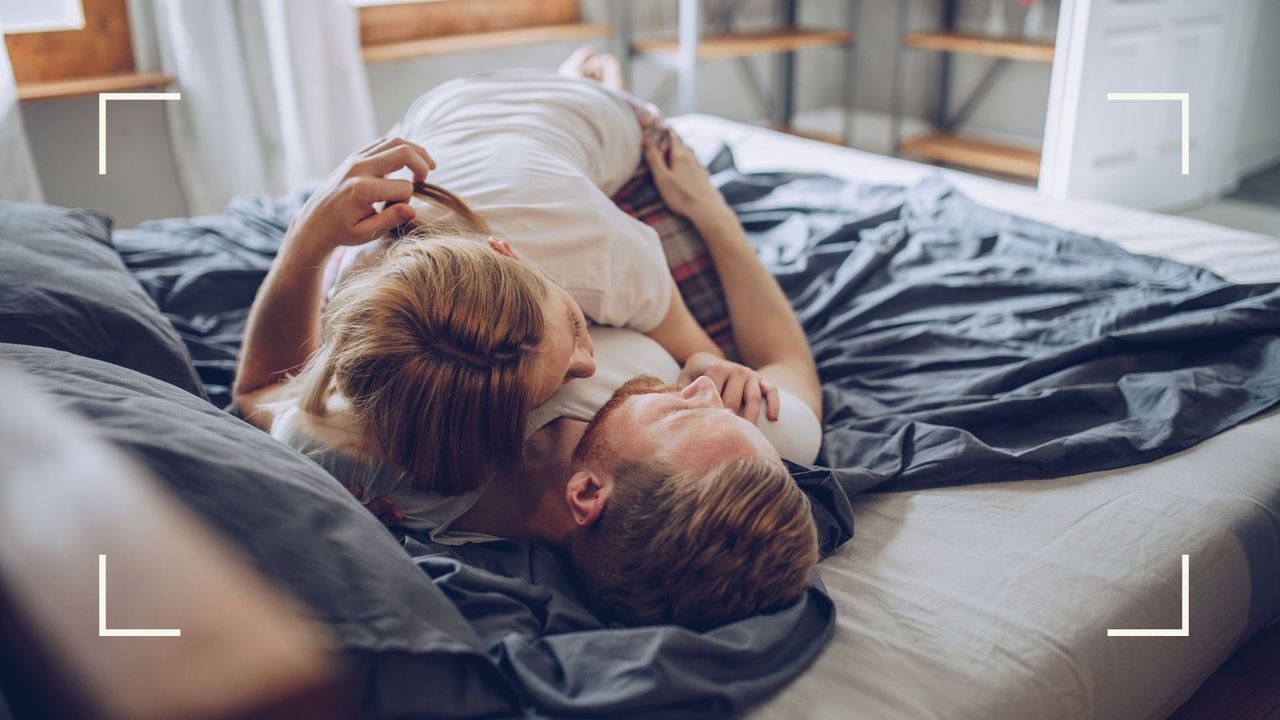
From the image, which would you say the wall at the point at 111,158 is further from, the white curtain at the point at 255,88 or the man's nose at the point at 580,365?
the man's nose at the point at 580,365

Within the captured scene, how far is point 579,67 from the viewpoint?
2094 millimetres

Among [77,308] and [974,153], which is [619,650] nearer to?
[77,308]

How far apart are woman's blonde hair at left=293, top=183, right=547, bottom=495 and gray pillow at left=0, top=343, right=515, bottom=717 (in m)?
0.15

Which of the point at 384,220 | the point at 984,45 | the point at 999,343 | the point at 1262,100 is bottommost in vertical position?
the point at 999,343

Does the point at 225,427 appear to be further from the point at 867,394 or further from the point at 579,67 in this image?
the point at 579,67

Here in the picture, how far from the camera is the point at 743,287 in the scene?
132 cm

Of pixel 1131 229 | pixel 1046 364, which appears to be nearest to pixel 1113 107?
pixel 1131 229

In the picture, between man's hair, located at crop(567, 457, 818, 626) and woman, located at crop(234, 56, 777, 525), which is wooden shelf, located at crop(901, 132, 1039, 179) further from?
man's hair, located at crop(567, 457, 818, 626)

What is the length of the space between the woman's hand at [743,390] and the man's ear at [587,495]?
9.5 inches

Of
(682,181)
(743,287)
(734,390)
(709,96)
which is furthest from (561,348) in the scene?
(709,96)

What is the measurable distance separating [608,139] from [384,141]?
414mm

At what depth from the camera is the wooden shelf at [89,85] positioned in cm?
247
